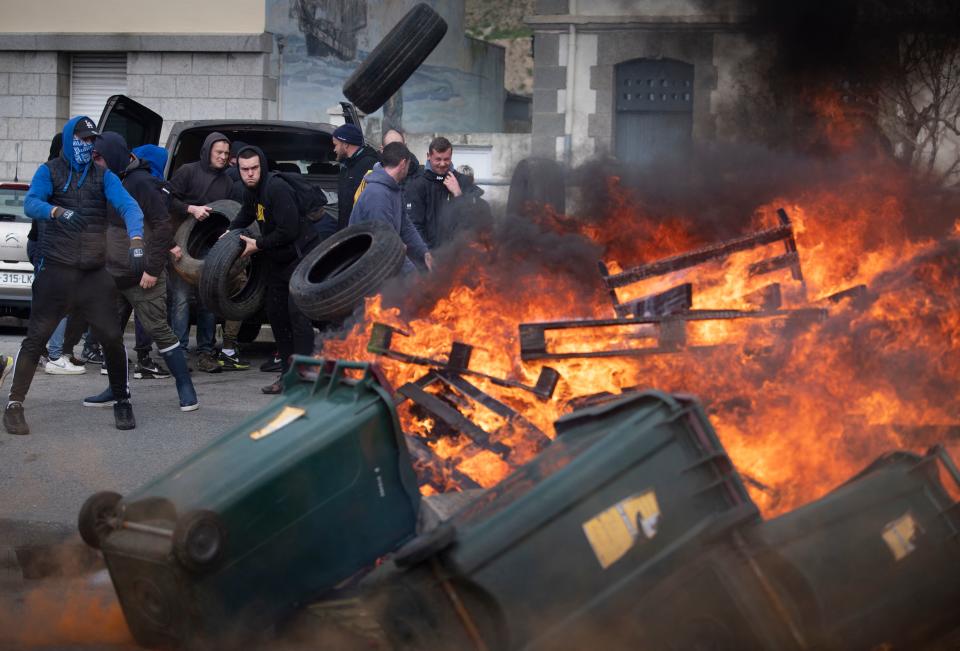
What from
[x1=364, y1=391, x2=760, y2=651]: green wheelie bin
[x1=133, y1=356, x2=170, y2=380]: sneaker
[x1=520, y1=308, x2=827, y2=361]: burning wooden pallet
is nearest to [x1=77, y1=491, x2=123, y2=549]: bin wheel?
[x1=364, y1=391, x2=760, y2=651]: green wheelie bin

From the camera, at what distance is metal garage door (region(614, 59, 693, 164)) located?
68.0 ft

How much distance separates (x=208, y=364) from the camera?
11.0 meters

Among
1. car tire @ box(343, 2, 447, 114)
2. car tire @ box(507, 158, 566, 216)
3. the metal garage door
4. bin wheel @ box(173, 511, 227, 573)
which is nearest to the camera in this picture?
bin wheel @ box(173, 511, 227, 573)

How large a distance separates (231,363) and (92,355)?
1303 mm

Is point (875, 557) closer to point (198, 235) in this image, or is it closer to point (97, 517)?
point (97, 517)

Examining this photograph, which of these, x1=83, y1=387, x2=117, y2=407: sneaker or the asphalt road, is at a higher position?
x1=83, y1=387, x2=117, y2=407: sneaker

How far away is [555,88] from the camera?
21078 millimetres

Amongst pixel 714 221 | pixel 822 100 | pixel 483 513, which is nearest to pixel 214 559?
pixel 483 513

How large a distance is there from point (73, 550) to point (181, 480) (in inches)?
68.5

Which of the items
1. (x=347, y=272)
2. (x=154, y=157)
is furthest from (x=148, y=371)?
(x=347, y=272)

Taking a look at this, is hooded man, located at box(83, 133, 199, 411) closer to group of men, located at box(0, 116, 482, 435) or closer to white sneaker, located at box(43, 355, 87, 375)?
group of men, located at box(0, 116, 482, 435)

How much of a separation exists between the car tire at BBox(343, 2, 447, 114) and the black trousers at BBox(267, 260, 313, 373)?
5.43m

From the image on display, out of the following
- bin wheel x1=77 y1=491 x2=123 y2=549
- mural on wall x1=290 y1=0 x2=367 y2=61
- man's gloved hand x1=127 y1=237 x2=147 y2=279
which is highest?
mural on wall x1=290 y1=0 x2=367 y2=61

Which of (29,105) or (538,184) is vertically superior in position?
(29,105)
